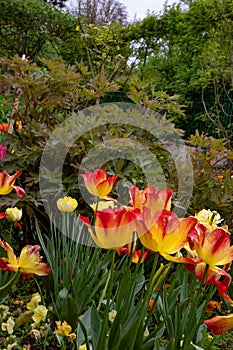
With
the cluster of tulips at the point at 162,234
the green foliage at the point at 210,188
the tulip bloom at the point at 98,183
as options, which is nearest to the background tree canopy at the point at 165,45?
the green foliage at the point at 210,188

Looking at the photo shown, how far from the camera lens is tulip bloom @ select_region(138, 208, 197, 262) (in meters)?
0.75

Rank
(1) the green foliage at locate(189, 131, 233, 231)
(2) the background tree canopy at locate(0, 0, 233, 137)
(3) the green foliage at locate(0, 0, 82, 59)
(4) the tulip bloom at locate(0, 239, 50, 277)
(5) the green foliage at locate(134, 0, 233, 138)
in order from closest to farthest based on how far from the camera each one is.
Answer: (4) the tulip bloom at locate(0, 239, 50, 277) < (1) the green foliage at locate(189, 131, 233, 231) < (2) the background tree canopy at locate(0, 0, 233, 137) < (5) the green foliage at locate(134, 0, 233, 138) < (3) the green foliage at locate(0, 0, 82, 59)

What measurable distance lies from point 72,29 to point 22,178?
801 cm

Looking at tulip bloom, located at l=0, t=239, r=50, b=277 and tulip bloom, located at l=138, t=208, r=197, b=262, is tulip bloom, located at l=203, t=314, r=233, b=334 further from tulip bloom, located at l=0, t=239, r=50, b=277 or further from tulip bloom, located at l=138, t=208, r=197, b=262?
tulip bloom, located at l=0, t=239, r=50, b=277

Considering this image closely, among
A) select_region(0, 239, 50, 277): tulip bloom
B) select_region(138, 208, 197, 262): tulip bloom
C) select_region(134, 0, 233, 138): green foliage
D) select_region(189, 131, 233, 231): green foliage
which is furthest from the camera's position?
select_region(134, 0, 233, 138): green foliage

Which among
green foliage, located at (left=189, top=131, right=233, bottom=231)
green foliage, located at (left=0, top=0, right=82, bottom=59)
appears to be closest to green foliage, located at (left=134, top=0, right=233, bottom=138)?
green foliage, located at (left=0, top=0, right=82, bottom=59)

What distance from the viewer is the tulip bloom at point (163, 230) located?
75 cm

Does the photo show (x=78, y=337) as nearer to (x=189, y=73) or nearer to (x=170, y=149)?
(x=170, y=149)

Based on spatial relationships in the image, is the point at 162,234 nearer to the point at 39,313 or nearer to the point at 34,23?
the point at 39,313

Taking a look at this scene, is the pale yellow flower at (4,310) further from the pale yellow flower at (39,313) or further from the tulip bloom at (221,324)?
the tulip bloom at (221,324)

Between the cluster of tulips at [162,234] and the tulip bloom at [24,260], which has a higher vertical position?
the cluster of tulips at [162,234]

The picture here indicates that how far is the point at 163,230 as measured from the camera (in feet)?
2.45

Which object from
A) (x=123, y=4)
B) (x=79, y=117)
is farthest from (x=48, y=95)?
(x=123, y=4)

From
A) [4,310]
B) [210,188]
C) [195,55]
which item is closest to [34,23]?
[195,55]
